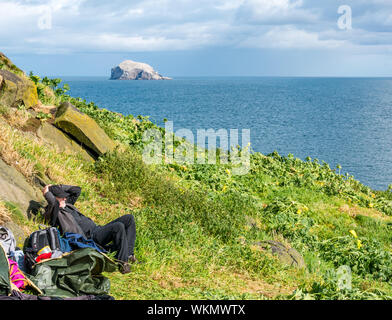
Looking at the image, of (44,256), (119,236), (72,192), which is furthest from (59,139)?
(44,256)

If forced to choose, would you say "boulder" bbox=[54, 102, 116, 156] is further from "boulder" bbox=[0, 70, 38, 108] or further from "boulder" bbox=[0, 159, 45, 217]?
"boulder" bbox=[0, 159, 45, 217]

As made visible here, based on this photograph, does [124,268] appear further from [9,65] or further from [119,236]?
[9,65]

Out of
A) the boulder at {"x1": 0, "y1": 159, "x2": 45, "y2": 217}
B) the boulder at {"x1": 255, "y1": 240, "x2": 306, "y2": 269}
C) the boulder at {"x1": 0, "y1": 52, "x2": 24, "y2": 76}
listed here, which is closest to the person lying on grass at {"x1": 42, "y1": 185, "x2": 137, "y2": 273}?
the boulder at {"x1": 0, "y1": 159, "x2": 45, "y2": 217}

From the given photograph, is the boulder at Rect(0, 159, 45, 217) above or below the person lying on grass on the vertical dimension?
above

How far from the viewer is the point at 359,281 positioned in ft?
27.8

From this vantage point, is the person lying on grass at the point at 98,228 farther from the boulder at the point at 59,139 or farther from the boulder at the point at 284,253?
the boulder at the point at 59,139

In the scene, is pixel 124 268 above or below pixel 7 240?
below

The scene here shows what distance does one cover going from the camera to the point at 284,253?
350 inches

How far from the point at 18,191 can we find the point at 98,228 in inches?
70.8

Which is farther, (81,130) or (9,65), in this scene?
(9,65)

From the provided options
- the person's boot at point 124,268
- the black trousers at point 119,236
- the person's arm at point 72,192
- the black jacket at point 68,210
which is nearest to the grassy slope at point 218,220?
the person's boot at point 124,268

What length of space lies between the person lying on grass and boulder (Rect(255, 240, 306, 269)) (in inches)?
115

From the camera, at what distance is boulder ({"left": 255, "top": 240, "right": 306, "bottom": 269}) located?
8.71 m
